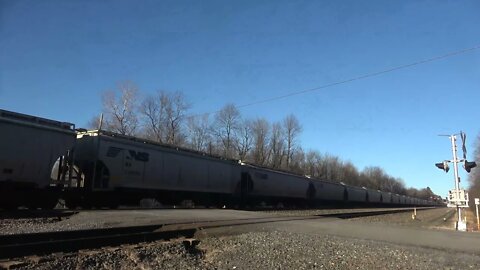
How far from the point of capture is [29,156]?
682 inches

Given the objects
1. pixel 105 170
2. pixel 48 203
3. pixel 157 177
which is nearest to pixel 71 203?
pixel 48 203

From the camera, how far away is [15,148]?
1677cm

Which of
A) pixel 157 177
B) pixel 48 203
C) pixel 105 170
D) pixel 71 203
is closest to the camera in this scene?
pixel 48 203

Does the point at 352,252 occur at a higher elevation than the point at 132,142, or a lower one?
lower

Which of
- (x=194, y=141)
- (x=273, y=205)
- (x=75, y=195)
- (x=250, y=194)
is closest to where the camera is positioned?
(x=75, y=195)

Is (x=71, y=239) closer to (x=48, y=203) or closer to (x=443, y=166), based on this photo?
(x=48, y=203)

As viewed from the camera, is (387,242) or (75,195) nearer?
(387,242)

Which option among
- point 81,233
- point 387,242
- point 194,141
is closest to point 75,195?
point 81,233

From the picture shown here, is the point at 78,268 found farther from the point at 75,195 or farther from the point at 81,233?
the point at 75,195

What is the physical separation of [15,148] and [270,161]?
3120 inches

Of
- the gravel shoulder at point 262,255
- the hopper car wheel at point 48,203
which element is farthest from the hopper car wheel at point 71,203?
the gravel shoulder at point 262,255

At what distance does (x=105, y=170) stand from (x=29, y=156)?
4025 mm

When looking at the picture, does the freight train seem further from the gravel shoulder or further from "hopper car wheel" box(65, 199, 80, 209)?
the gravel shoulder

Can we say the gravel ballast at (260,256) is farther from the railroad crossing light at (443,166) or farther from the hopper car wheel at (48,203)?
the railroad crossing light at (443,166)
